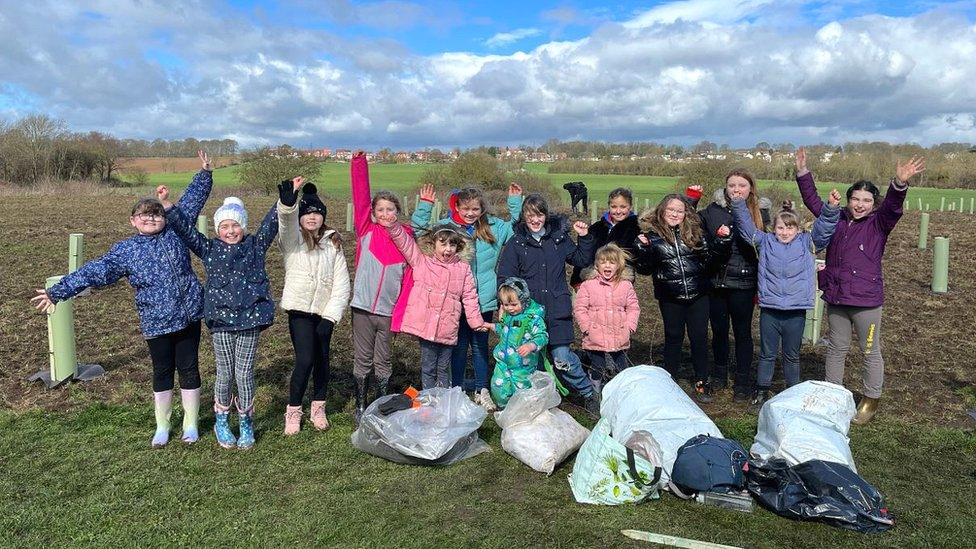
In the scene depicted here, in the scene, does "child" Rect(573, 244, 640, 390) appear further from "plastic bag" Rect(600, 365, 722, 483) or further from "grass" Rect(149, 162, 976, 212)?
"grass" Rect(149, 162, 976, 212)

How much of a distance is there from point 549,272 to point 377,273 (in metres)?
1.32

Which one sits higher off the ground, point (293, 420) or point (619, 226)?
point (619, 226)

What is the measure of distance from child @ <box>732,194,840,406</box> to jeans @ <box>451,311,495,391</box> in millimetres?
2140

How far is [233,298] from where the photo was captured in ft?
15.2

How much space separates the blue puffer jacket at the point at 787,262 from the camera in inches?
210

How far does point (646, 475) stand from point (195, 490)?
2.55 meters

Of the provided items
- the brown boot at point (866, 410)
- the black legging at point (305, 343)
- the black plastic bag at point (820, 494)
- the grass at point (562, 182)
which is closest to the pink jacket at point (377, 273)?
the black legging at point (305, 343)

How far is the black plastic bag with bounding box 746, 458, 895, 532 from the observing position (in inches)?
139

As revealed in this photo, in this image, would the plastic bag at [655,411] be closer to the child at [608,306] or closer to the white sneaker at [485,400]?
the child at [608,306]

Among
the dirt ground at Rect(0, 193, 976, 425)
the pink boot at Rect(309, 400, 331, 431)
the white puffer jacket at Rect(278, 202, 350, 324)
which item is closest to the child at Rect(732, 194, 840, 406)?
the dirt ground at Rect(0, 193, 976, 425)

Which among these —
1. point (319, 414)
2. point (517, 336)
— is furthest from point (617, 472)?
point (319, 414)

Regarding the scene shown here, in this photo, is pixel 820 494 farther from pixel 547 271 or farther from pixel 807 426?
pixel 547 271

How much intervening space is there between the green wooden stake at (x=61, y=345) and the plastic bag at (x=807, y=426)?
5.56 metres

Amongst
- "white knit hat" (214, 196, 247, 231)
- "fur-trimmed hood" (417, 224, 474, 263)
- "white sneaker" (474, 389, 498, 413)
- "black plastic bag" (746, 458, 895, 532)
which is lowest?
"white sneaker" (474, 389, 498, 413)
